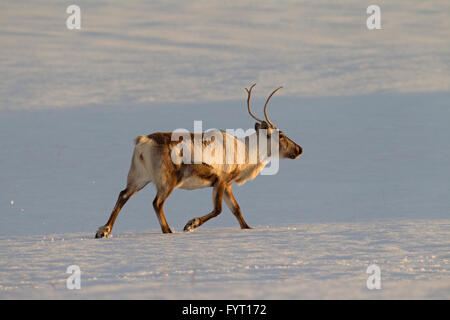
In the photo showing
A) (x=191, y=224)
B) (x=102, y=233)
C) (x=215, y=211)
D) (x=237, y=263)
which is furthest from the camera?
(x=215, y=211)

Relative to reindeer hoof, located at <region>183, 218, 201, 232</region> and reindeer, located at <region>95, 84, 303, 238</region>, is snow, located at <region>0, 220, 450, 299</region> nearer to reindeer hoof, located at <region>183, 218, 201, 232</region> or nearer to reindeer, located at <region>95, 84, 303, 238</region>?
reindeer hoof, located at <region>183, 218, 201, 232</region>

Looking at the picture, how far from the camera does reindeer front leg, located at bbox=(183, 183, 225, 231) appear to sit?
1009 centimetres

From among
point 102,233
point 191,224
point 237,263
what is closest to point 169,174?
point 191,224

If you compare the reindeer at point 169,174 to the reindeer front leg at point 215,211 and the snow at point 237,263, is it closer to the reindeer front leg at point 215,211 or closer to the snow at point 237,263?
the reindeer front leg at point 215,211

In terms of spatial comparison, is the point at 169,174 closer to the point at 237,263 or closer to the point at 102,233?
the point at 102,233

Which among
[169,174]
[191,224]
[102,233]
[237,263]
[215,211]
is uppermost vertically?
[169,174]

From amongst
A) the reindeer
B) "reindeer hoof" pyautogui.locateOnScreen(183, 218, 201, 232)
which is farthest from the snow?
the reindeer

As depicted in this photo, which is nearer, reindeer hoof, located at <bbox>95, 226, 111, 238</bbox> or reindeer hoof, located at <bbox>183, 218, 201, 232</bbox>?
reindeer hoof, located at <bbox>95, 226, 111, 238</bbox>

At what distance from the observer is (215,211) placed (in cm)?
1020

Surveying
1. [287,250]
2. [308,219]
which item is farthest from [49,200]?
[287,250]

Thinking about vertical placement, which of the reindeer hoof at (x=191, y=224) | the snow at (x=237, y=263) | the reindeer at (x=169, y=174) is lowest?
the snow at (x=237, y=263)

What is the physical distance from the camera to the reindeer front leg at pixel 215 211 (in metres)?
10.1

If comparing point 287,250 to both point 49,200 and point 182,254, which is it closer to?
point 182,254

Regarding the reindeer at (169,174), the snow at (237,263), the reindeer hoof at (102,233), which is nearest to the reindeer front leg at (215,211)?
the reindeer at (169,174)
